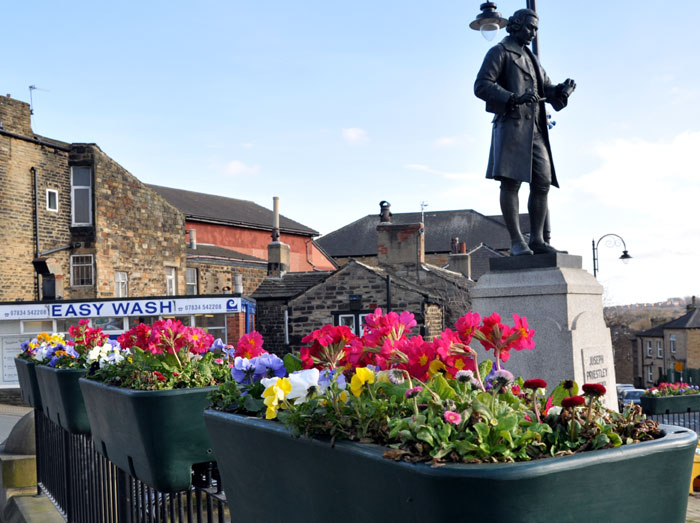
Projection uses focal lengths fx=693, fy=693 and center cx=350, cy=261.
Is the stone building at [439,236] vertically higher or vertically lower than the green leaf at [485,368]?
higher

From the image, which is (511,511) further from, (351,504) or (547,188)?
(547,188)

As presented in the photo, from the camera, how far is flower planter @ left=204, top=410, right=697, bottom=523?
40.4 inches

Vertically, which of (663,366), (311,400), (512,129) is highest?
(512,129)

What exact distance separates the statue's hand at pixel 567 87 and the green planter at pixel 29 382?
14.5ft

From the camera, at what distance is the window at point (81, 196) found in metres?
25.5

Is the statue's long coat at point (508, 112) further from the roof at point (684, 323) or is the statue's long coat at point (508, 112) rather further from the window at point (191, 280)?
the roof at point (684, 323)

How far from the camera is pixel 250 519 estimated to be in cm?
163

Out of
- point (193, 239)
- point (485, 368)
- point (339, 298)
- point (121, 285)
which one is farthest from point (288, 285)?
point (485, 368)

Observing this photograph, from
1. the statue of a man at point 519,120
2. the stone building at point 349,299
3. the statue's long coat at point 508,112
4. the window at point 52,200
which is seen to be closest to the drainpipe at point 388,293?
the stone building at point 349,299

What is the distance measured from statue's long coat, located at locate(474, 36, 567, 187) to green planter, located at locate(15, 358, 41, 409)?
12.2 ft

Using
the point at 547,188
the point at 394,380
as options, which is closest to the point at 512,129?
the point at 547,188

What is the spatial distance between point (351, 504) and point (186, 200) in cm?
4238

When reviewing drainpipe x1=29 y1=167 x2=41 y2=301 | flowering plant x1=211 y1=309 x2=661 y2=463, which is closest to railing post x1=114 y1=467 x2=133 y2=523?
flowering plant x1=211 y1=309 x2=661 y2=463

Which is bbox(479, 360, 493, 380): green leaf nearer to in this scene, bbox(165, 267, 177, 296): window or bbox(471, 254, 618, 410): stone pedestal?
bbox(471, 254, 618, 410): stone pedestal
